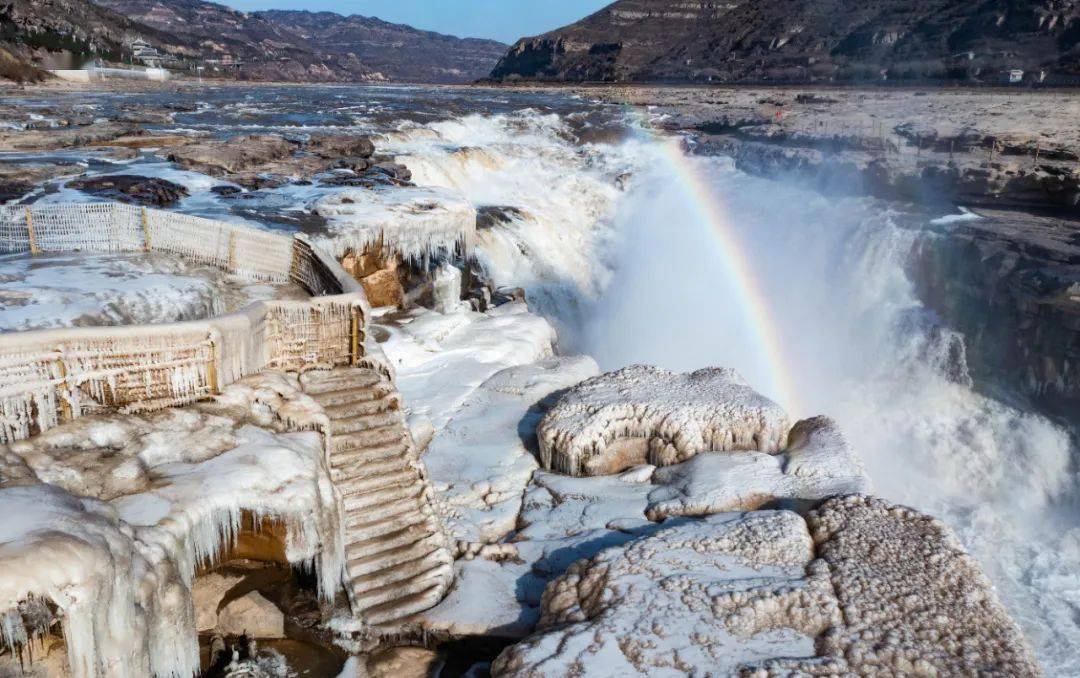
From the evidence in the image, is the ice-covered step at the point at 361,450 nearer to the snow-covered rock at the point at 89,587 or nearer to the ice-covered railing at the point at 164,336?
the ice-covered railing at the point at 164,336

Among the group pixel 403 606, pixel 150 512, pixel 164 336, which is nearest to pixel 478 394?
pixel 403 606

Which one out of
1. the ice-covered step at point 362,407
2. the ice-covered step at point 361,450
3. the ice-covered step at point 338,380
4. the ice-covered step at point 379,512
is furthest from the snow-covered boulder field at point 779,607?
the ice-covered step at point 338,380

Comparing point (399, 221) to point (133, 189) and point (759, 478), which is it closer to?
point (133, 189)

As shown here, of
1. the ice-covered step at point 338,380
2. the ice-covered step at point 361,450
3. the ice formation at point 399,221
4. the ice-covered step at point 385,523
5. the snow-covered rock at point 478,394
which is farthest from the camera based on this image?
the ice formation at point 399,221

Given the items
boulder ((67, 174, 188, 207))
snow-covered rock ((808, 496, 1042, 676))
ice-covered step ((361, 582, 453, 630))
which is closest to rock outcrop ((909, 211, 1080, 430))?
snow-covered rock ((808, 496, 1042, 676))

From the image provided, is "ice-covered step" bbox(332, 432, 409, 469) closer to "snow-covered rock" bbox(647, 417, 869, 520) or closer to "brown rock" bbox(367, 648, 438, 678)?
"brown rock" bbox(367, 648, 438, 678)

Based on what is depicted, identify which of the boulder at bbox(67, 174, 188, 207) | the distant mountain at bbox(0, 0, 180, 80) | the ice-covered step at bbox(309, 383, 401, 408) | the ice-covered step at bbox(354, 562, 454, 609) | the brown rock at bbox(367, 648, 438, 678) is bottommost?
the brown rock at bbox(367, 648, 438, 678)
